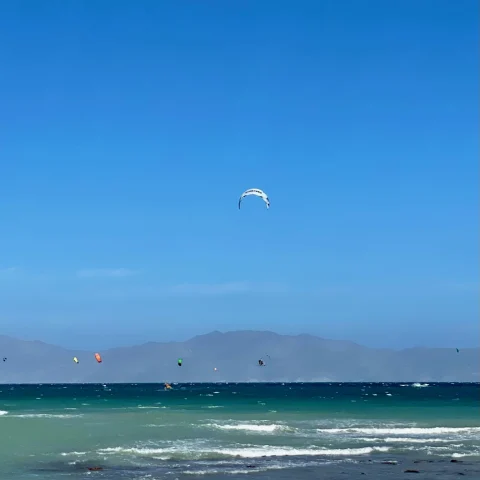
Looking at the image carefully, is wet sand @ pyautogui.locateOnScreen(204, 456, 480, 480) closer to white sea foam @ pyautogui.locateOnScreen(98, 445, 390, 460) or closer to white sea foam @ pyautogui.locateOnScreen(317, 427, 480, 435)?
white sea foam @ pyautogui.locateOnScreen(98, 445, 390, 460)

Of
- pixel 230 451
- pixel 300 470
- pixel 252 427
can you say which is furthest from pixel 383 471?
pixel 252 427

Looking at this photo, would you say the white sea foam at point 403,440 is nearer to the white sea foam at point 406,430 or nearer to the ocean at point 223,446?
the ocean at point 223,446

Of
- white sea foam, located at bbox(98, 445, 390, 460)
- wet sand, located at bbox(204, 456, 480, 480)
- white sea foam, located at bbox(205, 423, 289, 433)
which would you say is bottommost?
wet sand, located at bbox(204, 456, 480, 480)

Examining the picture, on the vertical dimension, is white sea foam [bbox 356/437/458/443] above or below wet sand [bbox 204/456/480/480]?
above

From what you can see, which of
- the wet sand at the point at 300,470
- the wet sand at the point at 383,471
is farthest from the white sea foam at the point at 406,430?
the wet sand at the point at 383,471

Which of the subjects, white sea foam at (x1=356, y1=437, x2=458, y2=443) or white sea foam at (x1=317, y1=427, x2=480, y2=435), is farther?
white sea foam at (x1=317, y1=427, x2=480, y2=435)

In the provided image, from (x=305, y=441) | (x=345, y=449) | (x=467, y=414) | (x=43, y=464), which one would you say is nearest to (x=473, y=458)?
(x=345, y=449)

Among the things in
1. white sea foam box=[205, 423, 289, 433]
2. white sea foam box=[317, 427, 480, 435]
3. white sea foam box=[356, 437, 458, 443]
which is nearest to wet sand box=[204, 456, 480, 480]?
white sea foam box=[356, 437, 458, 443]

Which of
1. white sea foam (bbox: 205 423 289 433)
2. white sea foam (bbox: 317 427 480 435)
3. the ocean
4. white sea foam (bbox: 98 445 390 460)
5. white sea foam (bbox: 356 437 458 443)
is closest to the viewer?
the ocean

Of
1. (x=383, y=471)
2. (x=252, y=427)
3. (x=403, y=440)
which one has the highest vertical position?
(x=252, y=427)

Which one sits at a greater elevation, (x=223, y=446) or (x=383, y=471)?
(x=223, y=446)

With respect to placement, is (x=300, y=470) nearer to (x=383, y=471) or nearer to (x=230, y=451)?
(x=383, y=471)

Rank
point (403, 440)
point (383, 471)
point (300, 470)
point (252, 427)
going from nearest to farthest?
point (383, 471), point (300, 470), point (403, 440), point (252, 427)

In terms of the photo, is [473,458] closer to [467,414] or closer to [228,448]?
[228,448]
